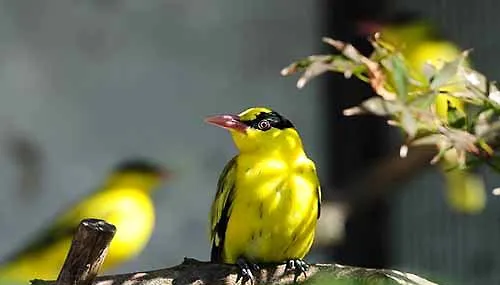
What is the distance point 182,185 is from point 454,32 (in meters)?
0.61

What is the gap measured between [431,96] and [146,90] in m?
1.72

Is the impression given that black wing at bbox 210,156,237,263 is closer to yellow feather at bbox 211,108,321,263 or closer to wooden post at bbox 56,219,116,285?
yellow feather at bbox 211,108,321,263

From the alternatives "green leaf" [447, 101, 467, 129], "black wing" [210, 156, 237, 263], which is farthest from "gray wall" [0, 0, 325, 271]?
"green leaf" [447, 101, 467, 129]

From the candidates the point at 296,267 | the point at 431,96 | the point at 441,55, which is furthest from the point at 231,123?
the point at 441,55

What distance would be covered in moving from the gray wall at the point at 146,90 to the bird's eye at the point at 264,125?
1.15 metres

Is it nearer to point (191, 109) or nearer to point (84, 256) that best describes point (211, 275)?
point (84, 256)

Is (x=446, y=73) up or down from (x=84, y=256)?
up

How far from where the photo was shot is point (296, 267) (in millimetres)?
1201

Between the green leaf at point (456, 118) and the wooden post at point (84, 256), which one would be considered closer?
the wooden post at point (84, 256)

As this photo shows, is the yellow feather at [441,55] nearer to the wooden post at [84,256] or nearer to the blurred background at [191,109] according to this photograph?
the blurred background at [191,109]

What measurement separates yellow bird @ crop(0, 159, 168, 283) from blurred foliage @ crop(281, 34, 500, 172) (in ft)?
3.54

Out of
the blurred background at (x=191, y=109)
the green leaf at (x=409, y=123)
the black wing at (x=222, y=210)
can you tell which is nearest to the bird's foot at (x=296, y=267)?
the black wing at (x=222, y=210)

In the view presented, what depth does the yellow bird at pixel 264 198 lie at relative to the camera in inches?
54.6

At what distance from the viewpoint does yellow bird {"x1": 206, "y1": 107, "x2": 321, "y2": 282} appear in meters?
1.39
